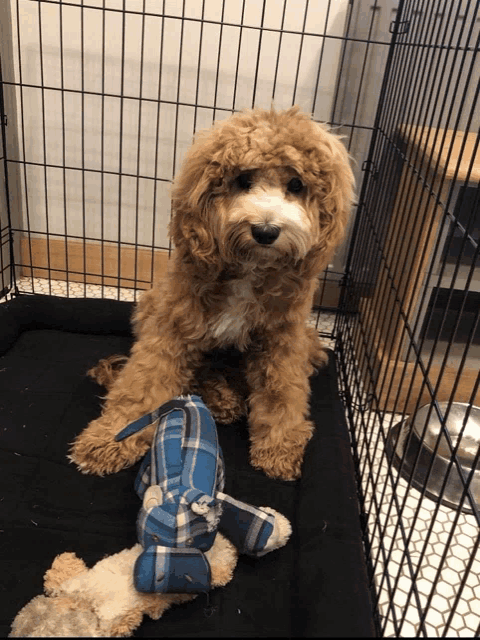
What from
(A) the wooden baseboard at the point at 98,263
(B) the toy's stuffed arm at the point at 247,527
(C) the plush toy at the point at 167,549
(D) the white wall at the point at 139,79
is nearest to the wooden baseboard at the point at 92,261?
(A) the wooden baseboard at the point at 98,263

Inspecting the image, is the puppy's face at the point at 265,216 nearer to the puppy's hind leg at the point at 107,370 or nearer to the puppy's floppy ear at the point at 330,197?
the puppy's floppy ear at the point at 330,197

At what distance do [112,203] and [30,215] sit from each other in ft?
1.27

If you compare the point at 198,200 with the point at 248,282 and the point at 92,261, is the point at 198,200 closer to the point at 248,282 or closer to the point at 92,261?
the point at 248,282

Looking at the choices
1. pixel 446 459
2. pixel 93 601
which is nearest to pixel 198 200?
pixel 93 601

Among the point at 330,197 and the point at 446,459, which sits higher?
the point at 330,197

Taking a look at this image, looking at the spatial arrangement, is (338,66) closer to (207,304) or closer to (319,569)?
(207,304)

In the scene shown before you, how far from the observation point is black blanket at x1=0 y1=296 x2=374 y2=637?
113 centimetres

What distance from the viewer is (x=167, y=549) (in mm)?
1089

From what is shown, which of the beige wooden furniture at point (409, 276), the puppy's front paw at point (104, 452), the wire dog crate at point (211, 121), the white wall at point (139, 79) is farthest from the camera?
the white wall at point (139, 79)

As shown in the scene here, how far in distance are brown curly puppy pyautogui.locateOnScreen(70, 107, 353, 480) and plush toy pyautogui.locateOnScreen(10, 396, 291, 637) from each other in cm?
23

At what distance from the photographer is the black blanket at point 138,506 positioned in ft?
3.70

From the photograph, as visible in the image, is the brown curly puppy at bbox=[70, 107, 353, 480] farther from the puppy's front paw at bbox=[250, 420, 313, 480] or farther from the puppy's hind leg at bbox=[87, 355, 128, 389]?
the puppy's hind leg at bbox=[87, 355, 128, 389]

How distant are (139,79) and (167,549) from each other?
1873 mm

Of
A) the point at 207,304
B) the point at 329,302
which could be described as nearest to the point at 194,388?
the point at 207,304
